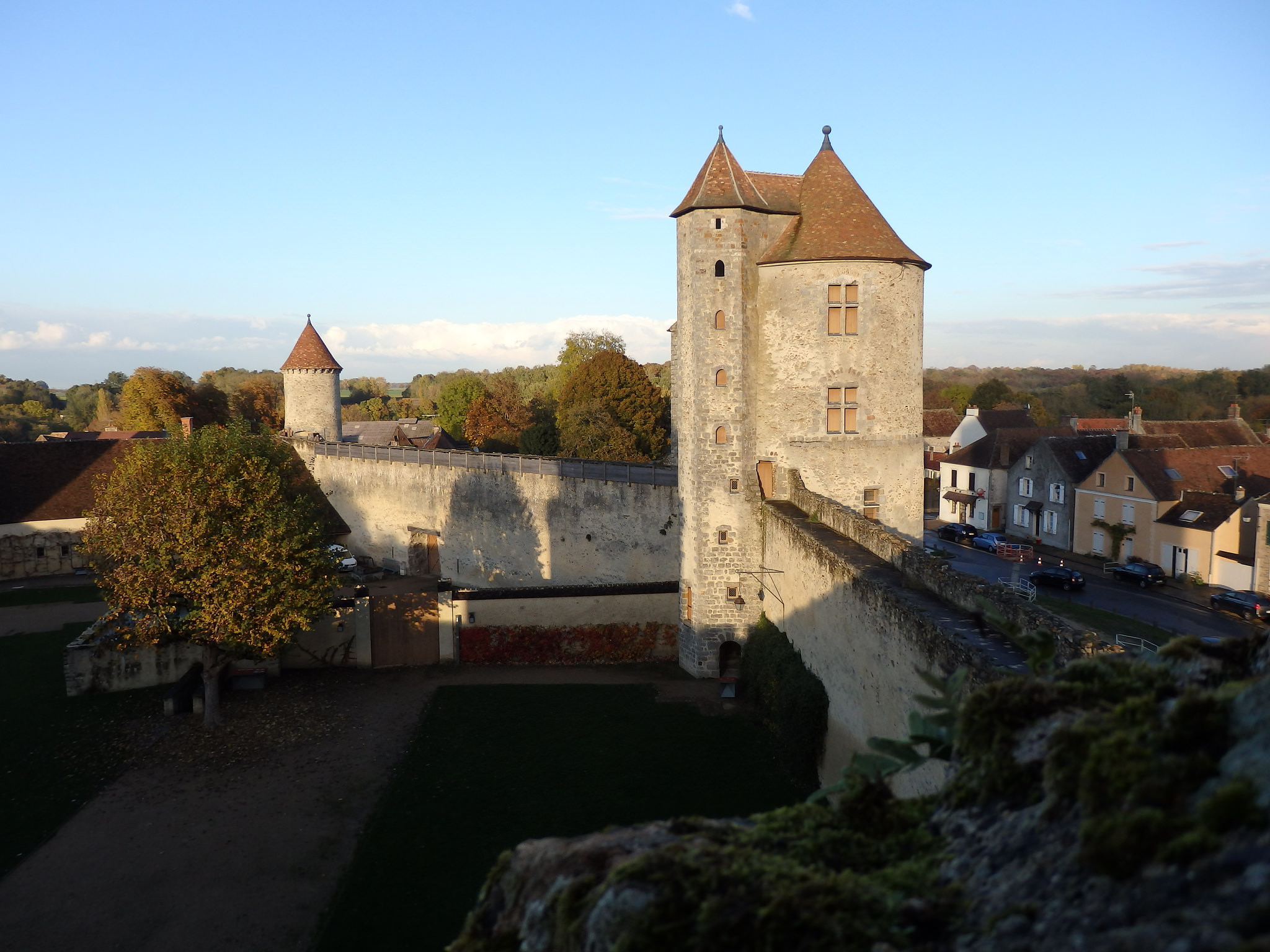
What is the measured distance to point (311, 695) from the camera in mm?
21234

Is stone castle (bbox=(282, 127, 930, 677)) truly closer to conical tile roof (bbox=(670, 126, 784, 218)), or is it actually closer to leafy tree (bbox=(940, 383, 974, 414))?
conical tile roof (bbox=(670, 126, 784, 218))

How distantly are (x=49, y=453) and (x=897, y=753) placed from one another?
1686 inches

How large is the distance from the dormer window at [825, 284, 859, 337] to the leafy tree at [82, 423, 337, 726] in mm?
13557

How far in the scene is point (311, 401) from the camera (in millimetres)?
42406

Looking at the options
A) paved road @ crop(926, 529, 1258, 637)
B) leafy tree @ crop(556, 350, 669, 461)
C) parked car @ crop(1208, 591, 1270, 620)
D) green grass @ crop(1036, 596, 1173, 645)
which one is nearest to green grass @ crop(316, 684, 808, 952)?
green grass @ crop(1036, 596, 1173, 645)

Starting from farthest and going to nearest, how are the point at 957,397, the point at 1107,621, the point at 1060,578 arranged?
the point at 957,397 → the point at 1060,578 → the point at 1107,621

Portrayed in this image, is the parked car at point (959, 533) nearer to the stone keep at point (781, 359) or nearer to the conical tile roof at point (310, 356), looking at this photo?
the stone keep at point (781, 359)

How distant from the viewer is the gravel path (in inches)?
465

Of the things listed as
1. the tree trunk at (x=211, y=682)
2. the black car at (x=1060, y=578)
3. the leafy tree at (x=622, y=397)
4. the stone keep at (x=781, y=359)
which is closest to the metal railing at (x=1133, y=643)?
the stone keep at (x=781, y=359)

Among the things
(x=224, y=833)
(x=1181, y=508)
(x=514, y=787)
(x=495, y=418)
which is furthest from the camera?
(x=495, y=418)

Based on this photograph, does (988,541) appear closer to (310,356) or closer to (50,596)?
(310,356)

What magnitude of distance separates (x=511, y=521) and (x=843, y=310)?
1467 cm

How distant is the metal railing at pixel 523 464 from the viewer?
26.5 meters

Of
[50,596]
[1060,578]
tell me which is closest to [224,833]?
[50,596]
